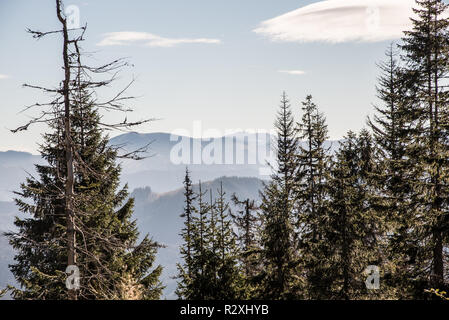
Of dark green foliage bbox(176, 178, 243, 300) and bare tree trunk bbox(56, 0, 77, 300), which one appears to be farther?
dark green foliage bbox(176, 178, 243, 300)

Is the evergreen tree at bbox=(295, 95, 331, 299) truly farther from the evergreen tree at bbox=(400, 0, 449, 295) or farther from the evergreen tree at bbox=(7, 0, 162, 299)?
the evergreen tree at bbox=(7, 0, 162, 299)

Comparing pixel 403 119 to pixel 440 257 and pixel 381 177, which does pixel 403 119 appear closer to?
pixel 381 177

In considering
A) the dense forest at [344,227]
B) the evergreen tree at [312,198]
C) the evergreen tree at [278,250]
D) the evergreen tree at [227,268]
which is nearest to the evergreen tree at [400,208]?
the dense forest at [344,227]

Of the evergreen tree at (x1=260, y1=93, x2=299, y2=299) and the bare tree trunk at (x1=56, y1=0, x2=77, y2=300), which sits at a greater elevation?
the bare tree trunk at (x1=56, y1=0, x2=77, y2=300)

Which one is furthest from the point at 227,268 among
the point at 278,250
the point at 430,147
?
the point at 430,147

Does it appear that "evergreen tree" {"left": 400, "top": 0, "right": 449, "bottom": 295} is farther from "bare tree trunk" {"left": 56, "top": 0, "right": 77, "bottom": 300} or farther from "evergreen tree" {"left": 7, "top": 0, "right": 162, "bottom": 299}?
"bare tree trunk" {"left": 56, "top": 0, "right": 77, "bottom": 300}

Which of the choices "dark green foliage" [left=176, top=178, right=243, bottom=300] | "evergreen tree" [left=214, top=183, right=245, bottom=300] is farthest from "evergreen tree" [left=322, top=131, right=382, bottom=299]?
"dark green foliage" [left=176, top=178, right=243, bottom=300]

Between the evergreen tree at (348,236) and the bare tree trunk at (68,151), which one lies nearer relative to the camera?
the bare tree trunk at (68,151)

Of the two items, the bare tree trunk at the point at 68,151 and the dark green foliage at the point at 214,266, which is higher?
the bare tree trunk at the point at 68,151

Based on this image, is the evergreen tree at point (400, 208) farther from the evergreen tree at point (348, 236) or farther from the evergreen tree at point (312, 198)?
the evergreen tree at point (312, 198)

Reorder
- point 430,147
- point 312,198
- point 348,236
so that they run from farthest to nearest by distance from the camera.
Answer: point 312,198, point 348,236, point 430,147

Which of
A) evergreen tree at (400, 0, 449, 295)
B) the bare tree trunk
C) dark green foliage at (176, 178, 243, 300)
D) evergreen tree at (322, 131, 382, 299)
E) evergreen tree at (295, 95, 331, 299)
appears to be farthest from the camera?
evergreen tree at (295, 95, 331, 299)

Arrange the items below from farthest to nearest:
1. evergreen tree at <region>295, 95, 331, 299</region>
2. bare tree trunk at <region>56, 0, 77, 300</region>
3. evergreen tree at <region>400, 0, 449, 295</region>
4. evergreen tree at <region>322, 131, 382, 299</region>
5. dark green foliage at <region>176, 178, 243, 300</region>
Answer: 1. evergreen tree at <region>295, 95, 331, 299</region>
2. evergreen tree at <region>322, 131, 382, 299</region>
3. dark green foliage at <region>176, 178, 243, 300</region>
4. evergreen tree at <region>400, 0, 449, 295</region>
5. bare tree trunk at <region>56, 0, 77, 300</region>

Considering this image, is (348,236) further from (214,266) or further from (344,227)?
(214,266)
